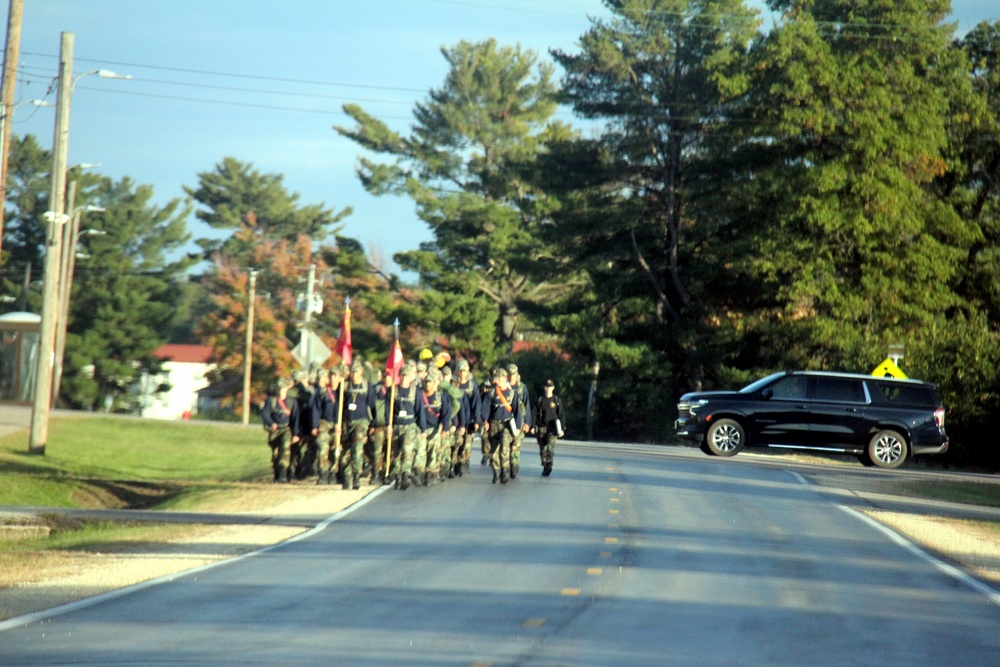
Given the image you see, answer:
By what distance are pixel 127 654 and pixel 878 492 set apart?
18090 mm

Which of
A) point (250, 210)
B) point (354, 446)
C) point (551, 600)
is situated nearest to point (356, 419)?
point (354, 446)

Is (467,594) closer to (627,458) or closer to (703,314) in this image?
(627,458)

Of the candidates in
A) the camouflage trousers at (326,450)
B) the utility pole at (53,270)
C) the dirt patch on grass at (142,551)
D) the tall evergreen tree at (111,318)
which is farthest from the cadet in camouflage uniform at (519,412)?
the tall evergreen tree at (111,318)

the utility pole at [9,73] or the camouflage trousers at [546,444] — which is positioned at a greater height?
the utility pole at [9,73]

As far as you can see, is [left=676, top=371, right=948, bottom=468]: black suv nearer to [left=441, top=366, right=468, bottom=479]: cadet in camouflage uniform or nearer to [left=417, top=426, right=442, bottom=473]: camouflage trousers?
[left=441, top=366, right=468, bottom=479]: cadet in camouflage uniform

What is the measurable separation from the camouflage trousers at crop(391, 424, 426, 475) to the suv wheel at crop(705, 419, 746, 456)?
878 centimetres

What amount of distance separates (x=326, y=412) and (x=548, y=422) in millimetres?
4141

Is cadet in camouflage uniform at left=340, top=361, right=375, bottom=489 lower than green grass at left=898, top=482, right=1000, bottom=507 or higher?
higher

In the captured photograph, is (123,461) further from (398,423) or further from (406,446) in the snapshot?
(398,423)

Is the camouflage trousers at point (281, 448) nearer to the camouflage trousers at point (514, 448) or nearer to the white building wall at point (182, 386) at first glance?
the camouflage trousers at point (514, 448)

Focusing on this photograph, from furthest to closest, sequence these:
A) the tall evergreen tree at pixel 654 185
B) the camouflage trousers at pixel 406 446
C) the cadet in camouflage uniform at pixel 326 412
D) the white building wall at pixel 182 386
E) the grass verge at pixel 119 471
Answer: the white building wall at pixel 182 386
the tall evergreen tree at pixel 654 185
the cadet in camouflage uniform at pixel 326 412
the camouflage trousers at pixel 406 446
the grass verge at pixel 119 471

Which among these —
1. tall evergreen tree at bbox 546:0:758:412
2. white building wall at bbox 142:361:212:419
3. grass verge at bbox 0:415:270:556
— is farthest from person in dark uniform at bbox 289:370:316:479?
white building wall at bbox 142:361:212:419

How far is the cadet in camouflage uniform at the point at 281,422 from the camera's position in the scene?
23391 mm

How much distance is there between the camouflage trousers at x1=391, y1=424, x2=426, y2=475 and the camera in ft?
72.5
